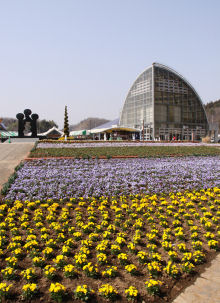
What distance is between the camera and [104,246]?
19.6 feet

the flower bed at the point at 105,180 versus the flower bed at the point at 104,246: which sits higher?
the flower bed at the point at 105,180

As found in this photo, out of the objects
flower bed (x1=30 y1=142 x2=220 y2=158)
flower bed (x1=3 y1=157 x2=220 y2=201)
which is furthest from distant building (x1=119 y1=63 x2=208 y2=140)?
Answer: flower bed (x1=3 y1=157 x2=220 y2=201)

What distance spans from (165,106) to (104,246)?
65.9 m

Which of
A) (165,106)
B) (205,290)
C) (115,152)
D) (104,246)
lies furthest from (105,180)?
(165,106)

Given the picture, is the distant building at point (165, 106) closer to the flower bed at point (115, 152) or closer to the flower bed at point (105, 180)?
the flower bed at point (115, 152)

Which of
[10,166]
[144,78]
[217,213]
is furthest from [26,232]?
[144,78]

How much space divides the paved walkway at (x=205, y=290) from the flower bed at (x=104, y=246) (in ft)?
0.70

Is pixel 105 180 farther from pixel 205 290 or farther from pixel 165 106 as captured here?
pixel 165 106

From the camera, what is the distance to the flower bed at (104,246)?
4770mm

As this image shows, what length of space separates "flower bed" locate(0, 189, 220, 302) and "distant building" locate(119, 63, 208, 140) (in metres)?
58.2

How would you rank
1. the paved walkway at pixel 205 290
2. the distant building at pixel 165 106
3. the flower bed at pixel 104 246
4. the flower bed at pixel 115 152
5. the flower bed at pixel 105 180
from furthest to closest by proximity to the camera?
the distant building at pixel 165 106, the flower bed at pixel 115 152, the flower bed at pixel 105 180, the flower bed at pixel 104 246, the paved walkway at pixel 205 290

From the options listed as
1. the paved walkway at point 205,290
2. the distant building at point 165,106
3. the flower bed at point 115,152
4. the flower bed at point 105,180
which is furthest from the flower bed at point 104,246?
the distant building at point 165,106

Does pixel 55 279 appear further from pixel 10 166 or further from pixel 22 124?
pixel 22 124

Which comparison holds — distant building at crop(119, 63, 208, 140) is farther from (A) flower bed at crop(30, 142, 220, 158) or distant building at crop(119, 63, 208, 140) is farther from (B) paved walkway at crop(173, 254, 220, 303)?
(B) paved walkway at crop(173, 254, 220, 303)
